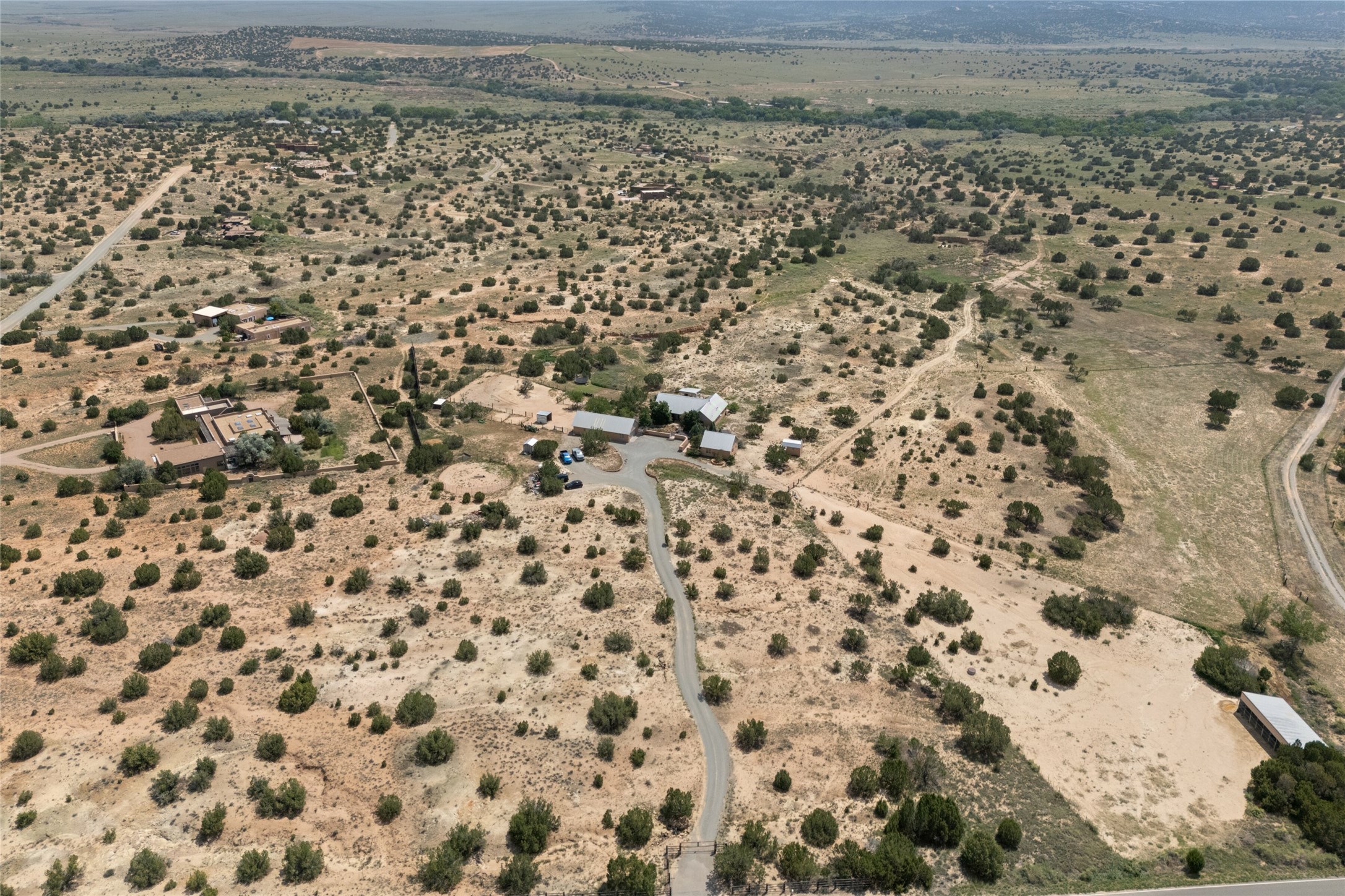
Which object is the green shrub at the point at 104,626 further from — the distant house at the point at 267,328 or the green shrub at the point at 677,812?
the distant house at the point at 267,328

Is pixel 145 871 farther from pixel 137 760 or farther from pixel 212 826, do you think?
pixel 137 760

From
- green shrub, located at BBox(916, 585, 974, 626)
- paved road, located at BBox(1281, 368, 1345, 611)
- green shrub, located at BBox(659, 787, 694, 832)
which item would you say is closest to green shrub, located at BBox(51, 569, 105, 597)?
green shrub, located at BBox(659, 787, 694, 832)

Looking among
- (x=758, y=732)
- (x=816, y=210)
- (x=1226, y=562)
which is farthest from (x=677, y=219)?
(x=758, y=732)

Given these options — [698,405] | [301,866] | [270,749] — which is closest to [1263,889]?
[301,866]

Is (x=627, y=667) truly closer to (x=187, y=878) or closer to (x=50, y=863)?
(x=187, y=878)

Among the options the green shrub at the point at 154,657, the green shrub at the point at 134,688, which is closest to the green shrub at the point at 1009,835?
the green shrub at the point at 134,688

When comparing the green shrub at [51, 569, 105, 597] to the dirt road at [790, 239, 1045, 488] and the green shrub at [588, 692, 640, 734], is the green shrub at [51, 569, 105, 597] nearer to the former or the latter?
the green shrub at [588, 692, 640, 734]
